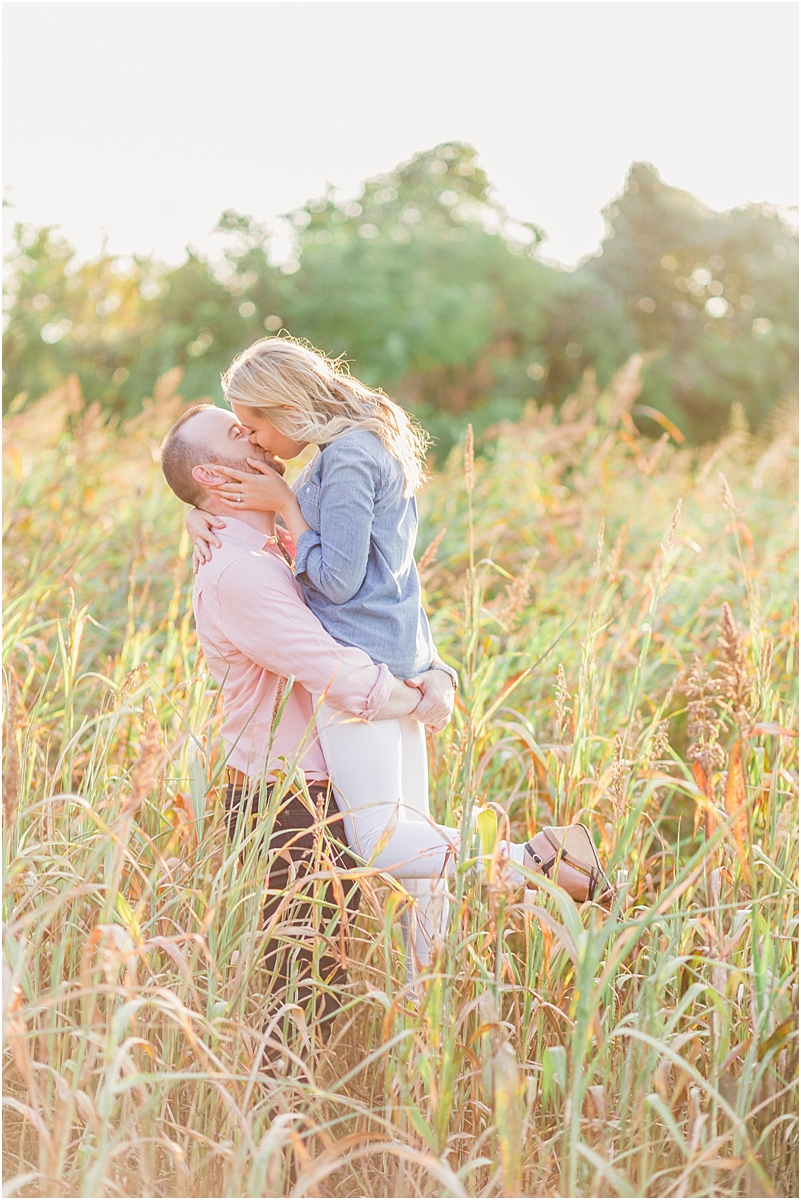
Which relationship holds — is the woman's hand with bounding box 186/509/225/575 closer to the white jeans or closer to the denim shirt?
the denim shirt

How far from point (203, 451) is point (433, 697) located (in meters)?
0.72

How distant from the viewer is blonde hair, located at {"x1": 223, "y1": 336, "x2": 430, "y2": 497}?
2.02m

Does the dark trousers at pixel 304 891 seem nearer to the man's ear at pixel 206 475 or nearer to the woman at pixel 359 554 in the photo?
the woman at pixel 359 554

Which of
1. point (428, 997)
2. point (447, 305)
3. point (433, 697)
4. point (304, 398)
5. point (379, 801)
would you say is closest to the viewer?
point (428, 997)

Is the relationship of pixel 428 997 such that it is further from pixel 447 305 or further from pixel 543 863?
pixel 447 305

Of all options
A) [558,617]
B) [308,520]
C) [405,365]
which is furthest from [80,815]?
[405,365]

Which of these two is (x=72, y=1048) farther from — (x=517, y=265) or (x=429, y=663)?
(x=517, y=265)

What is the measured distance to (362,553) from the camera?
196 centimetres

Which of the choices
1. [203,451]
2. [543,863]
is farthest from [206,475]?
[543,863]

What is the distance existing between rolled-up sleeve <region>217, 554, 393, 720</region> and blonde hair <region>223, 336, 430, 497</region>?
12.2 inches

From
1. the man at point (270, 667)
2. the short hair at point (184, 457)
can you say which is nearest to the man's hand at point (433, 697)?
the man at point (270, 667)

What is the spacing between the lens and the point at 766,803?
90.0 inches

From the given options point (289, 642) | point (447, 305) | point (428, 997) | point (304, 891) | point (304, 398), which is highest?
point (447, 305)

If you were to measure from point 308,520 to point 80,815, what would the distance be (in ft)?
2.55
